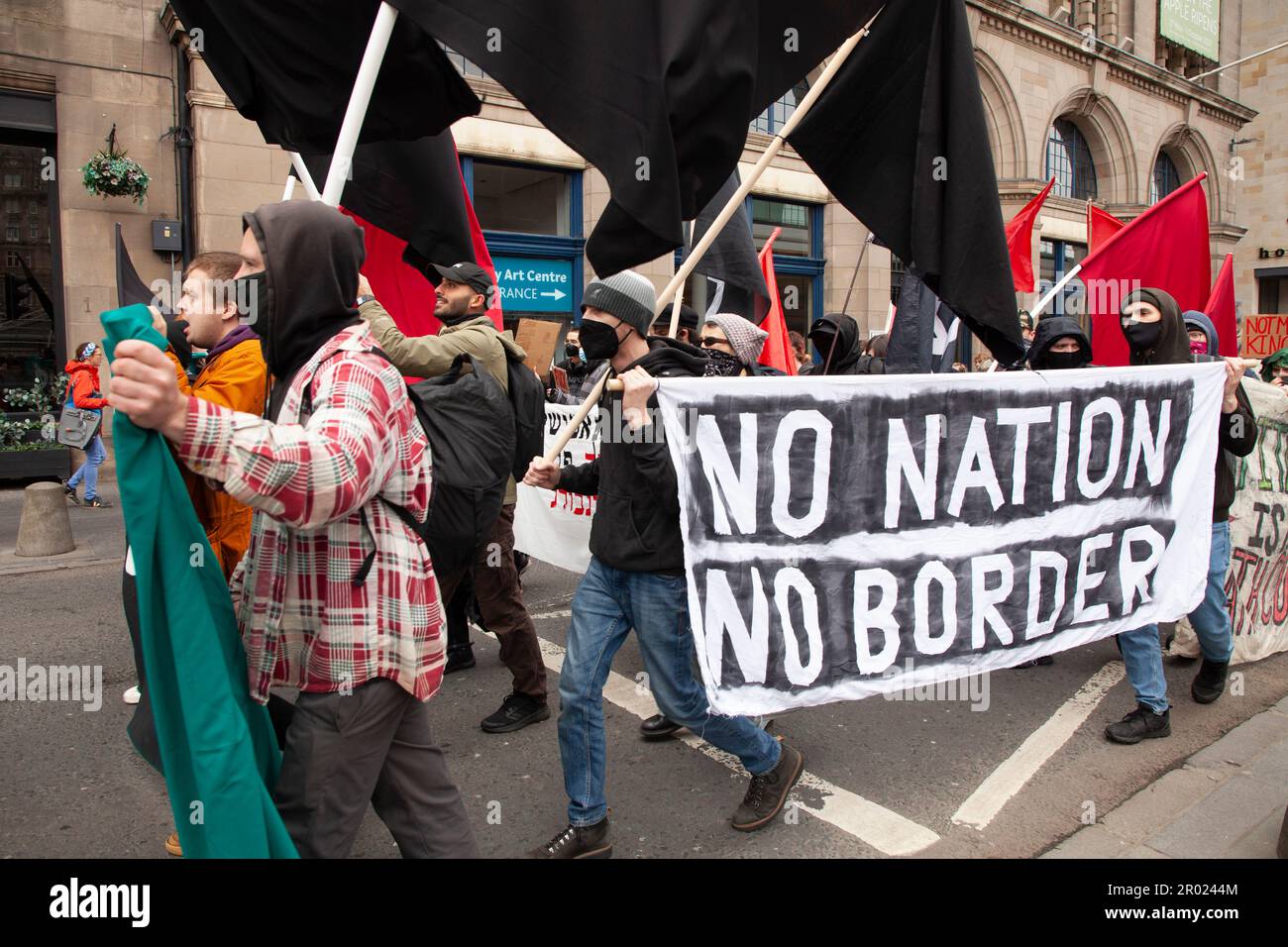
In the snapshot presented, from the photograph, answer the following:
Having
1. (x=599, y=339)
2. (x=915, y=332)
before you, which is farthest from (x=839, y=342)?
(x=599, y=339)

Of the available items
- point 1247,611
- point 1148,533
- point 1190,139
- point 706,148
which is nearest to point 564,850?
point 706,148

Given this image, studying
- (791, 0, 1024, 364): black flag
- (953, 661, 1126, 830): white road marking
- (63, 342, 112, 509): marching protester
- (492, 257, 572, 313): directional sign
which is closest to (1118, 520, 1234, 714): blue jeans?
(953, 661, 1126, 830): white road marking

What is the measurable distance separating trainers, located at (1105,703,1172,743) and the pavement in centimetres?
→ 5

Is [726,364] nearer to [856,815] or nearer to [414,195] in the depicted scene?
[414,195]

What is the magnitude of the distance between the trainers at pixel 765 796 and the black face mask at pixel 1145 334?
2.69 meters

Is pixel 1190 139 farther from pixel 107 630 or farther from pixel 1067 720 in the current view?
pixel 107 630

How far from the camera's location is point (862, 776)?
3.87 meters

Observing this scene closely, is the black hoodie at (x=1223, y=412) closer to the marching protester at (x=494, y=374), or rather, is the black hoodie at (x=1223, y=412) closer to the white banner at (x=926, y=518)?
the white banner at (x=926, y=518)

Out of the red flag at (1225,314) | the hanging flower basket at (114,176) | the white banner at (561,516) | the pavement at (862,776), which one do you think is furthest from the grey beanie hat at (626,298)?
the hanging flower basket at (114,176)

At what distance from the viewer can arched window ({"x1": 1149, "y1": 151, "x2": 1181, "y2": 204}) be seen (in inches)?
1029

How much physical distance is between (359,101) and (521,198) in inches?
505

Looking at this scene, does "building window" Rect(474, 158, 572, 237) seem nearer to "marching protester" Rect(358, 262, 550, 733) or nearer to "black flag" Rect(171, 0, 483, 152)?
"marching protester" Rect(358, 262, 550, 733)

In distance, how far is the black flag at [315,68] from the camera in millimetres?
3080
